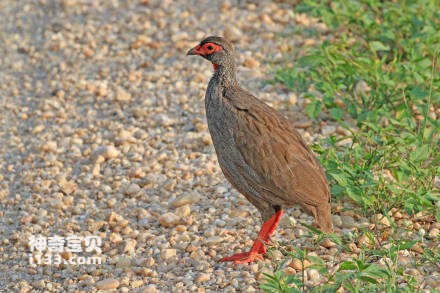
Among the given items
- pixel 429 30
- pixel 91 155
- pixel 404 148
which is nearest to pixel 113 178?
pixel 91 155

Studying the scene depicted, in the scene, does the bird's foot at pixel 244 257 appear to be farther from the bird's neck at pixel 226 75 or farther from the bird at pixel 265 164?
the bird's neck at pixel 226 75

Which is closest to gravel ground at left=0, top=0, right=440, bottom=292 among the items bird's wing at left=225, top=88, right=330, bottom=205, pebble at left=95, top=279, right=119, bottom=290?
pebble at left=95, top=279, right=119, bottom=290

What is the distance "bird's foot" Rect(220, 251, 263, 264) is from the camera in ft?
19.1

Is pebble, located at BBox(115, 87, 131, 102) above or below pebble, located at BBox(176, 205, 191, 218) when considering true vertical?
above

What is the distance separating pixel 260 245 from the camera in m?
5.91

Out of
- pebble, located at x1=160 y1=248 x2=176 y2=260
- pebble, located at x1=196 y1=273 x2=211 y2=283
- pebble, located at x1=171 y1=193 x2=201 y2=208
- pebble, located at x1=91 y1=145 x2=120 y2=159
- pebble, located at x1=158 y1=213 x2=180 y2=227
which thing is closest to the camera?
pebble, located at x1=196 y1=273 x2=211 y2=283

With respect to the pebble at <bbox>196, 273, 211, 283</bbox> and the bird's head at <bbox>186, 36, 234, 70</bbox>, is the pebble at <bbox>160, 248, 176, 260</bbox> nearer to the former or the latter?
the pebble at <bbox>196, 273, 211, 283</bbox>

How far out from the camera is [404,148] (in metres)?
6.45

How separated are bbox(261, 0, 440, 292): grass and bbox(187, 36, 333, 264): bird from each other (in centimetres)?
35

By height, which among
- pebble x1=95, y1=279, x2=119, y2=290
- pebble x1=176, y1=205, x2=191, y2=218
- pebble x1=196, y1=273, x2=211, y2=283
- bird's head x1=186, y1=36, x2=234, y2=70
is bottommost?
pebble x1=95, y1=279, x2=119, y2=290

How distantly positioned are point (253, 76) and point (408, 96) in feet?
6.13

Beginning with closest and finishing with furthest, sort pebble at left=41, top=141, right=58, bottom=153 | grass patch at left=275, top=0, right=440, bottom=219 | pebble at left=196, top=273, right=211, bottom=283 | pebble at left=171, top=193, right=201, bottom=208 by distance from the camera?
→ pebble at left=196, top=273, right=211, bottom=283 → grass patch at left=275, top=0, right=440, bottom=219 → pebble at left=171, top=193, right=201, bottom=208 → pebble at left=41, top=141, right=58, bottom=153

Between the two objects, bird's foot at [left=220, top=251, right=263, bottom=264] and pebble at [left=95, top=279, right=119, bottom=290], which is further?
bird's foot at [left=220, top=251, right=263, bottom=264]

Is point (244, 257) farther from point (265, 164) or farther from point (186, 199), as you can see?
point (186, 199)
